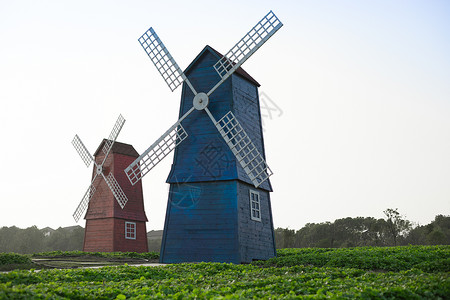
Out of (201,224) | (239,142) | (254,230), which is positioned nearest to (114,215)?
(201,224)

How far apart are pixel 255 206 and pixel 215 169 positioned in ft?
7.54

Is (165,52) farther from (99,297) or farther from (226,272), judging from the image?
(99,297)

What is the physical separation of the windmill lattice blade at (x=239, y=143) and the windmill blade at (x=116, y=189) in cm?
1079

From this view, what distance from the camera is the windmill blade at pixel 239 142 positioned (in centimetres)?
1667

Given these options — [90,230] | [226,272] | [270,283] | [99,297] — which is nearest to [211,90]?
[226,272]

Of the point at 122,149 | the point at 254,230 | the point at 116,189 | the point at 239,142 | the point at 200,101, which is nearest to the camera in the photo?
the point at 239,142

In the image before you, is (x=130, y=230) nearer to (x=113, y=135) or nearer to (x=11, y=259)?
(x=113, y=135)

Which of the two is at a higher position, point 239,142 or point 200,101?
point 200,101

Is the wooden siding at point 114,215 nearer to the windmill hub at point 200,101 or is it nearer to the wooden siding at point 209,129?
the wooden siding at point 209,129

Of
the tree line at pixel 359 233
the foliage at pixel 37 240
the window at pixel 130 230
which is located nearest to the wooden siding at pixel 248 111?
the window at pixel 130 230

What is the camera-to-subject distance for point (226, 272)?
12.0m

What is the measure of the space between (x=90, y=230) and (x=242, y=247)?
47.8ft

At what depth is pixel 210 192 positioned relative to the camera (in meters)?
17.2

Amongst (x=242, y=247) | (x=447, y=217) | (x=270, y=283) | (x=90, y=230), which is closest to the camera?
(x=270, y=283)
